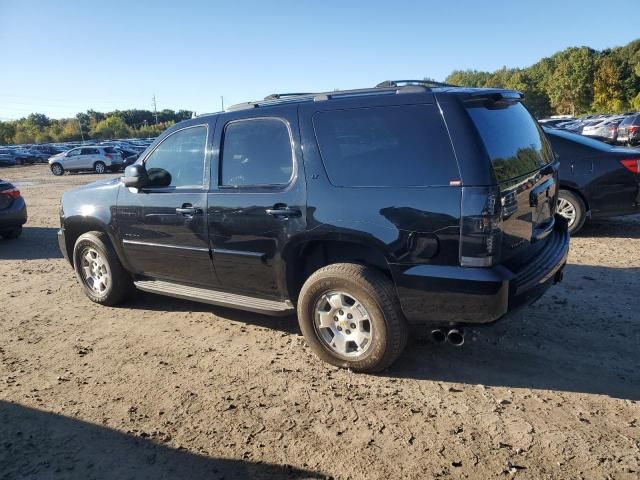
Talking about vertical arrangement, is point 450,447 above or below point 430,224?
below

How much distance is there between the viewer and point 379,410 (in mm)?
3264

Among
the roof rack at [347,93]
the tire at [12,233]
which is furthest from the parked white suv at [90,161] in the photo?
the roof rack at [347,93]

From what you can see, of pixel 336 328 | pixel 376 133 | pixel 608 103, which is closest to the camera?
pixel 376 133

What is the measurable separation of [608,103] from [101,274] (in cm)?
7979

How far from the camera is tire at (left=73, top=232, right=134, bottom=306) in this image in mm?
5230

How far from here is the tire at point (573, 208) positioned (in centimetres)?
703

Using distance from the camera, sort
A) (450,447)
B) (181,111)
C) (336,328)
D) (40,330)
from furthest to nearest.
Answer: (181,111), (40,330), (336,328), (450,447)

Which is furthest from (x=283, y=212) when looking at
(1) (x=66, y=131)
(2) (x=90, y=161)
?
(1) (x=66, y=131)

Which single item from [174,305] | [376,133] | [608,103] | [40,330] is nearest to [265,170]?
[376,133]

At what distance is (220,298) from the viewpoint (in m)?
4.43

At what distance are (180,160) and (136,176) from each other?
43 centimetres

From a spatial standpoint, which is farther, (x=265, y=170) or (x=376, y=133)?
(x=265, y=170)

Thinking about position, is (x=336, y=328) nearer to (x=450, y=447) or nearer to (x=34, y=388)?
(x=450, y=447)

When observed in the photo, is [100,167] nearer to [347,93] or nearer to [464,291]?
[347,93]
